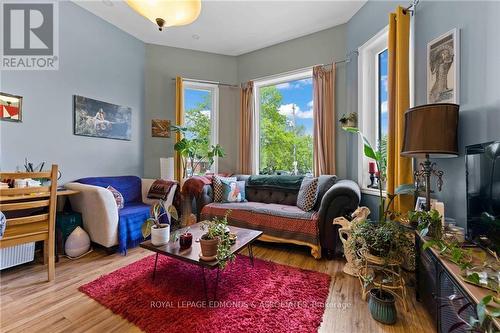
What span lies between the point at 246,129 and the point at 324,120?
1.28 meters

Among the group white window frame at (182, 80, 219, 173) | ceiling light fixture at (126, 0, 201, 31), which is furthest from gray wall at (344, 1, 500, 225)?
white window frame at (182, 80, 219, 173)

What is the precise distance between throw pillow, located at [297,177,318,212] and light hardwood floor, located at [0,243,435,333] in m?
0.63

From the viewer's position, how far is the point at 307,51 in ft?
10.6

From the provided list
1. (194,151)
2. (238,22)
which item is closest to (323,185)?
(194,151)

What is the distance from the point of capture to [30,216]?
1.75m

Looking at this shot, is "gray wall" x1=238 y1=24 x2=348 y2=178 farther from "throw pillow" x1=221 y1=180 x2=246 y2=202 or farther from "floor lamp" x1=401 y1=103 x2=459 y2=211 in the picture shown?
"floor lamp" x1=401 y1=103 x2=459 y2=211

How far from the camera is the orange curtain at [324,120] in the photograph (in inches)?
117

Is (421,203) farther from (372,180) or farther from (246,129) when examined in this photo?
(246,129)

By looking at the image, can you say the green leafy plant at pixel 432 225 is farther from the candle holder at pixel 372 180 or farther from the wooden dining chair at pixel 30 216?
the wooden dining chair at pixel 30 216

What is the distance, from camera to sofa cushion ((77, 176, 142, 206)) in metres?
2.63

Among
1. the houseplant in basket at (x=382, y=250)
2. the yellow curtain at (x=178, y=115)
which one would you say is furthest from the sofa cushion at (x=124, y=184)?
the houseplant in basket at (x=382, y=250)

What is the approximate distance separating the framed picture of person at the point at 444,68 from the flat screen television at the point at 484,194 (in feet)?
2.02

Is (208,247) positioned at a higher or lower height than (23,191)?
lower

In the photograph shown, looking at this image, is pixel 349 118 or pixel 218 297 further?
pixel 349 118
